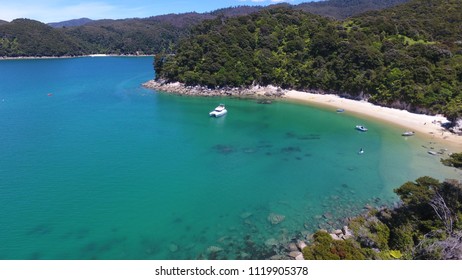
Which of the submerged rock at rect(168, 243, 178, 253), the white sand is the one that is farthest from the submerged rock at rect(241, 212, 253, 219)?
the white sand

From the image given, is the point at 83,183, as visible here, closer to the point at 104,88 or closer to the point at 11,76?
the point at 104,88

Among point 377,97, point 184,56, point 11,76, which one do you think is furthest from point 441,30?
point 11,76

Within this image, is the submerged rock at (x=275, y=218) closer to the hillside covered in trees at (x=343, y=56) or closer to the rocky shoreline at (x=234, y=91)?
the hillside covered in trees at (x=343, y=56)

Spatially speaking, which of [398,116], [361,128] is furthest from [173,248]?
[398,116]

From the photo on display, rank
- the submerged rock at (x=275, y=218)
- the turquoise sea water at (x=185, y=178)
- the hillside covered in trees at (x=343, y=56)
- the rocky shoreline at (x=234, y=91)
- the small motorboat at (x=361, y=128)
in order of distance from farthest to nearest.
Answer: the rocky shoreline at (x=234, y=91)
the hillside covered in trees at (x=343, y=56)
the small motorboat at (x=361, y=128)
the submerged rock at (x=275, y=218)
the turquoise sea water at (x=185, y=178)

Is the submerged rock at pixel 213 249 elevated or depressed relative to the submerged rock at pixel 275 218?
depressed

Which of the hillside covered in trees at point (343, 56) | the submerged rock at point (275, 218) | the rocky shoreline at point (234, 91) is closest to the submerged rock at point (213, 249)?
the submerged rock at point (275, 218)

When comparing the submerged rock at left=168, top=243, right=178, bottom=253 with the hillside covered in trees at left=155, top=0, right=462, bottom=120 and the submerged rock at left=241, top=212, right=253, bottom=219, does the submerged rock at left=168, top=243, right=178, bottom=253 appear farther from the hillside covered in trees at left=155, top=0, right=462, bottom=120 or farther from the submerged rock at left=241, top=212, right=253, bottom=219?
the hillside covered in trees at left=155, top=0, right=462, bottom=120
